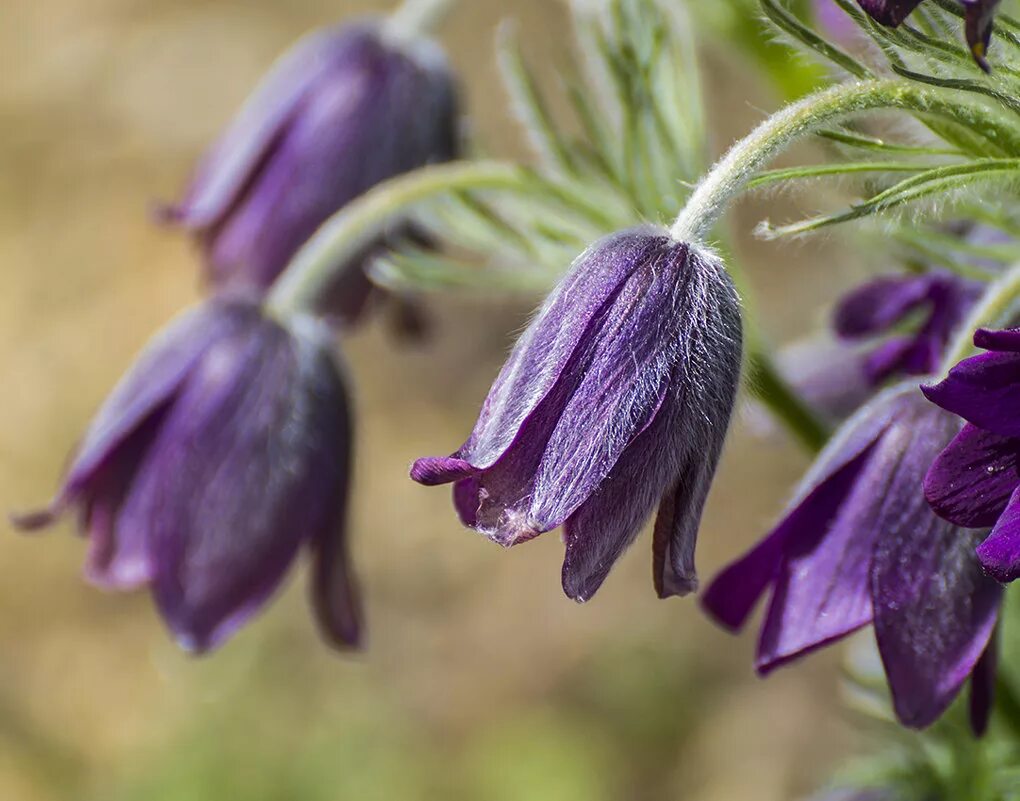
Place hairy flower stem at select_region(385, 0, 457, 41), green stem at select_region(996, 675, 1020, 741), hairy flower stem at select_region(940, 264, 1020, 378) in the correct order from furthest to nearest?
hairy flower stem at select_region(385, 0, 457, 41)
green stem at select_region(996, 675, 1020, 741)
hairy flower stem at select_region(940, 264, 1020, 378)

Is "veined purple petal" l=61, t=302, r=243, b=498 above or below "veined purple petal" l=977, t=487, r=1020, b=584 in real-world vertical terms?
below

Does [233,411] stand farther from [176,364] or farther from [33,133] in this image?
[33,133]

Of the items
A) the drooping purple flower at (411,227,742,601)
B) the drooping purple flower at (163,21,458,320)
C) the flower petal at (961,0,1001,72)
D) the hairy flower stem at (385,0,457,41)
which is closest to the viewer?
the flower petal at (961,0,1001,72)

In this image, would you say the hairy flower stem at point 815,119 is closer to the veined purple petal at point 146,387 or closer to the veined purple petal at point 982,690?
the veined purple petal at point 982,690

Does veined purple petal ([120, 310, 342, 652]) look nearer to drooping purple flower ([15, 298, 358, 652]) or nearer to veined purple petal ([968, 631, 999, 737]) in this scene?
drooping purple flower ([15, 298, 358, 652])

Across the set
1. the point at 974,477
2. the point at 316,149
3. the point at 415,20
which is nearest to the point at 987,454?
the point at 974,477

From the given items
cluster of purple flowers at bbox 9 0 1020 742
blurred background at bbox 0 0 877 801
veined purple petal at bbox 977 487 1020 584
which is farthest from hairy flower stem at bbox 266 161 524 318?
blurred background at bbox 0 0 877 801

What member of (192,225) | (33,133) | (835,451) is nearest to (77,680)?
(33,133)

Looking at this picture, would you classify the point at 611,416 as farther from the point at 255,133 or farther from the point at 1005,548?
the point at 255,133

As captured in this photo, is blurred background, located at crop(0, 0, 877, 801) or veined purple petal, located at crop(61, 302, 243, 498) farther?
blurred background, located at crop(0, 0, 877, 801)
